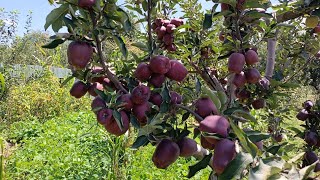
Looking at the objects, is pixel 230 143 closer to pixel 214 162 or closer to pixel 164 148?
pixel 214 162

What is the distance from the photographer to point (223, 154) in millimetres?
554

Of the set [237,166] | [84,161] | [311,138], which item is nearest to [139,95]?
[237,166]

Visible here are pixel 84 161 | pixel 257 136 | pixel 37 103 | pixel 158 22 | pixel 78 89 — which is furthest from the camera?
pixel 37 103

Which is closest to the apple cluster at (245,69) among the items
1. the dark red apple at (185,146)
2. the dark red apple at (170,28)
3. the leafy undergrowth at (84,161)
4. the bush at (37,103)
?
the dark red apple at (185,146)

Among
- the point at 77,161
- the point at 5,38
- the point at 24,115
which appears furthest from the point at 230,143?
the point at 5,38

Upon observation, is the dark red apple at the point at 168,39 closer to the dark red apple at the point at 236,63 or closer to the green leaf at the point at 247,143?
the dark red apple at the point at 236,63

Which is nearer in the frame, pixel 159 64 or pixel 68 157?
pixel 159 64

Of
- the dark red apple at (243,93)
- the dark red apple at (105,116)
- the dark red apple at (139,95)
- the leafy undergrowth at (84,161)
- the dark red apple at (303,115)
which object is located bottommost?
the leafy undergrowth at (84,161)

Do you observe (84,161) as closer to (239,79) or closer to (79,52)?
(239,79)

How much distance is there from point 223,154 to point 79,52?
34cm

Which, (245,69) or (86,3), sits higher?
(86,3)

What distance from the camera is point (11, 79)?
607 cm

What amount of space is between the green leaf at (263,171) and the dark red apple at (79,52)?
1.28 ft

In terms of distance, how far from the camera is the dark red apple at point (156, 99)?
759 millimetres
